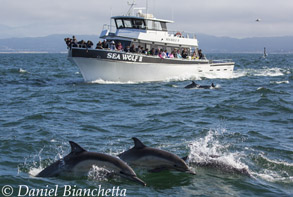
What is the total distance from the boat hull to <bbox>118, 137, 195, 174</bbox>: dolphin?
2076 centimetres

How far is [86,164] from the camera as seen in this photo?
8672 millimetres

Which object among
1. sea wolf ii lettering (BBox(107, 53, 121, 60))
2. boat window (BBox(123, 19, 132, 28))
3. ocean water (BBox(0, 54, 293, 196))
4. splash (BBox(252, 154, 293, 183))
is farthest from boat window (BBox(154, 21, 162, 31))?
splash (BBox(252, 154, 293, 183))

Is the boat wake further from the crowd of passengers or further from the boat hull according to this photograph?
the crowd of passengers

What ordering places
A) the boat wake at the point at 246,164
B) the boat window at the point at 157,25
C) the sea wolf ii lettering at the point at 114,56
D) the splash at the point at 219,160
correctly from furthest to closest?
the boat window at the point at 157,25, the sea wolf ii lettering at the point at 114,56, the splash at the point at 219,160, the boat wake at the point at 246,164

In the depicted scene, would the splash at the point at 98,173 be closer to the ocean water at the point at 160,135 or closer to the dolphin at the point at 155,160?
the ocean water at the point at 160,135

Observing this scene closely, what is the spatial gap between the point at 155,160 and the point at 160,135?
4362 millimetres

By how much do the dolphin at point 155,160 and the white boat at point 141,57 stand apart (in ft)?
68.0

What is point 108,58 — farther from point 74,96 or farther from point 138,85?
point 74,96

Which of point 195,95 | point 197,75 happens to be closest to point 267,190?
point 195,95

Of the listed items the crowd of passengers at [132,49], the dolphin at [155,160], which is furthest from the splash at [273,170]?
the crowd of passengers at [132,49]

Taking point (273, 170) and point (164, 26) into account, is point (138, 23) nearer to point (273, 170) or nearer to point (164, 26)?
point (164, 26)

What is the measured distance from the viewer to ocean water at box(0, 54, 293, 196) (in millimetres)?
8742

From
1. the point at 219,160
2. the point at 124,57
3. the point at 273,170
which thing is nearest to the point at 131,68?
the point at 124,57

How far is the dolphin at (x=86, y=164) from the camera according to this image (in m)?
8.55
